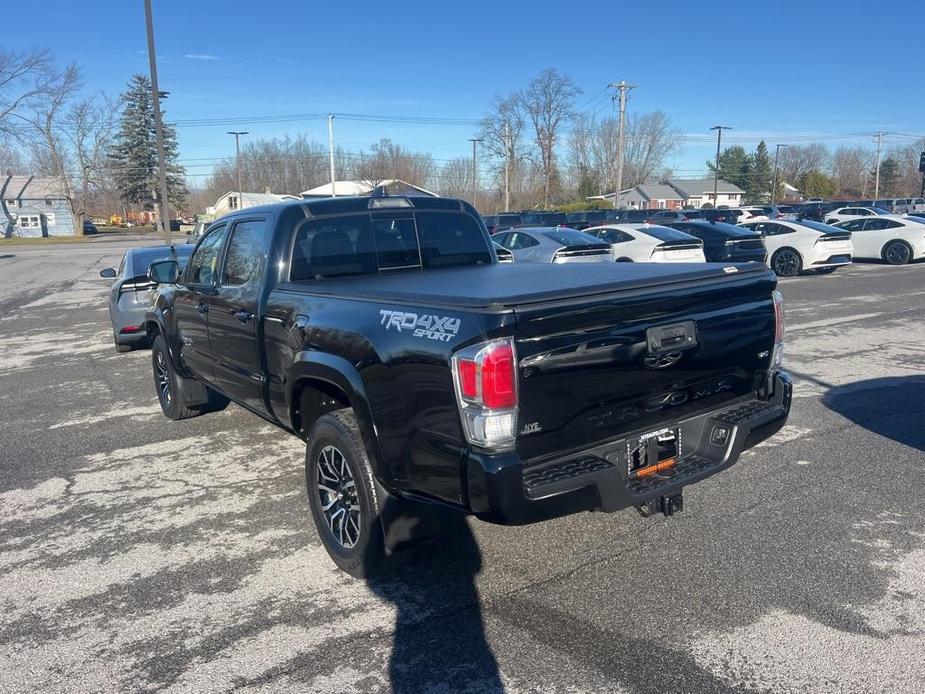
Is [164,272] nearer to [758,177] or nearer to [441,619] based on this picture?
[441,619]

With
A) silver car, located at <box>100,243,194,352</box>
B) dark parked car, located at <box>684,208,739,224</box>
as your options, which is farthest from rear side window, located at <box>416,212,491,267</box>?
dark parked car, located at <box>684,208,739,224</box>

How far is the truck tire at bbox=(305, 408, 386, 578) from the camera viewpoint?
3.57 meters

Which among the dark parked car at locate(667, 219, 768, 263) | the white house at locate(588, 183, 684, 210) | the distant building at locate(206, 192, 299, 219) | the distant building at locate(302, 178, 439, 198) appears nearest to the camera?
the dark parked car at locate(667, 219, 768, 263)

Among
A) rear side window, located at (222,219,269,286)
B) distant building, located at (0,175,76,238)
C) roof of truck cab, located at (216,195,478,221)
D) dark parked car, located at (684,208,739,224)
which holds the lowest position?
rear side window, located at (222,219,269,286)

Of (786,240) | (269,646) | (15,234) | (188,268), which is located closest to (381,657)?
(269,646)

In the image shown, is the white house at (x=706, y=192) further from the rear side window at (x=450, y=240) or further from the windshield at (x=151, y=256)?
the rear side window at (x=450, y=240)

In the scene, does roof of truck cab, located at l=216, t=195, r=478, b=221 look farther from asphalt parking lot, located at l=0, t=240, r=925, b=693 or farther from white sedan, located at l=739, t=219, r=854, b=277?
white sedan, located at l=739, t=219, r=854, b=277

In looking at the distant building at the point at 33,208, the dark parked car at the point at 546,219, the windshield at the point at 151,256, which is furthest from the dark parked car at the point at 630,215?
the distant building at the point at 33,208

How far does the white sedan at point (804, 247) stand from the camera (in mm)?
19156

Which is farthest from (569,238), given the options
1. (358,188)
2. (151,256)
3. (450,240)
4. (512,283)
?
(358,188)

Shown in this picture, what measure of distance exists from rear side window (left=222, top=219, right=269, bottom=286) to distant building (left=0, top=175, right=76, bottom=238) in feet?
261

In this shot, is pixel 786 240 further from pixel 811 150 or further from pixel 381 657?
pixel 811 150

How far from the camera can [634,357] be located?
3299 mm

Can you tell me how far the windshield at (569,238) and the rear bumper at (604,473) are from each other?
450 inches
